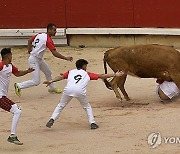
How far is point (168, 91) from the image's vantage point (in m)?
9.87

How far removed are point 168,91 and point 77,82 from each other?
1.96 m

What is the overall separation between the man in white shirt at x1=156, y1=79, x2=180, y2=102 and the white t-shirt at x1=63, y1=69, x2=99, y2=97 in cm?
178

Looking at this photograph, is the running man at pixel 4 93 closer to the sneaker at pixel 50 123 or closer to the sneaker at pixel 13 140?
the sneaker at pixel 13 140

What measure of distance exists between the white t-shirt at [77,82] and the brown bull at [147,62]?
1.47m

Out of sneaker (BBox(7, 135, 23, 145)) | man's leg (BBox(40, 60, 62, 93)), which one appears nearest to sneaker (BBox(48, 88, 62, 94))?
man's leg (BBox(40, 60, 62, 93))

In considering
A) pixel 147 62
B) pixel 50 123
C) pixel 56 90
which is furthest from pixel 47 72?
pixel 50 123

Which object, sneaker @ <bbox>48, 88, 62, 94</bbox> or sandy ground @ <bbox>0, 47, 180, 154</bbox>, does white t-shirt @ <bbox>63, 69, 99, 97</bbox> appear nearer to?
sandy ground @ <bbox>0, 47, 180, 154</bbox>

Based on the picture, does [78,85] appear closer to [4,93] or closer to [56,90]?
[4,93]

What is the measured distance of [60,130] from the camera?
8.64 m

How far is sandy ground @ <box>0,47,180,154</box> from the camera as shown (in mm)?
7750

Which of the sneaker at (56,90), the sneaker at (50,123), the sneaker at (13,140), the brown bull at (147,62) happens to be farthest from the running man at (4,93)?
Answer: the sneaker at (56,90)

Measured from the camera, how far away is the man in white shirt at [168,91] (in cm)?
986
